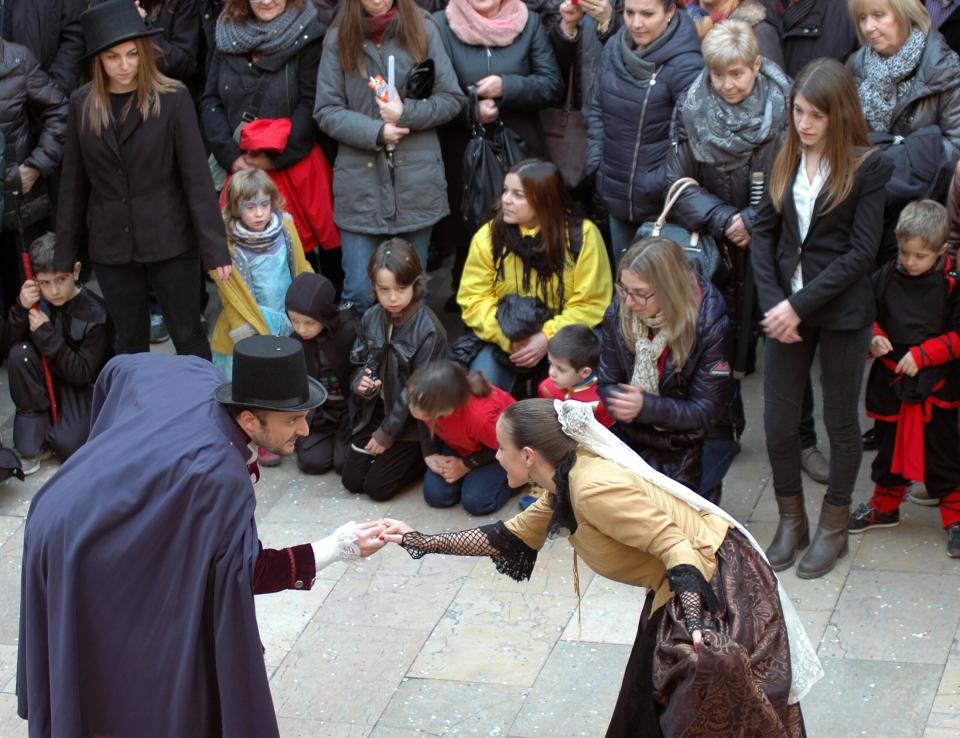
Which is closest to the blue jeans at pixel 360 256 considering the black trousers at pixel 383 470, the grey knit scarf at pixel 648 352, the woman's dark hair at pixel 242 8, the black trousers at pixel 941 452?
the black trousers at pixel 383 470

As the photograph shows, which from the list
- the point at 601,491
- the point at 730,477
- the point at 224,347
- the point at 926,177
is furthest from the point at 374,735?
the point at 926,177

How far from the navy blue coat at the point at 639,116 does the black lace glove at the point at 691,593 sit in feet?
8.87

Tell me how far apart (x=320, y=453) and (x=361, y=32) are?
6.42 ft

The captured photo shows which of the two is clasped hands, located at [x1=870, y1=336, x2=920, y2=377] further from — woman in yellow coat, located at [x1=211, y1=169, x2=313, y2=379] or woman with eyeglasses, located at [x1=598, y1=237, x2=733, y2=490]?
woman in yellow coat, located at [x1=211, y1=169, x2=313, y2=379]

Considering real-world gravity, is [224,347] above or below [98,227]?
below

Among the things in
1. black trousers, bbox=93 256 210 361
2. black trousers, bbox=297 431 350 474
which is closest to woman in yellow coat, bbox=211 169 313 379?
black trousers, bbox=93 256 210 361

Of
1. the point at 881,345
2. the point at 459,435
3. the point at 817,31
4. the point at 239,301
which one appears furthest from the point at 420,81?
the point at 881,345

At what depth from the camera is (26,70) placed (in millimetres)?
7027

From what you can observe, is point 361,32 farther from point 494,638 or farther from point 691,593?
point 691,593

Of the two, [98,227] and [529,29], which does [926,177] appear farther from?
[98,227]

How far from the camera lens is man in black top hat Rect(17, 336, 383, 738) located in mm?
3814

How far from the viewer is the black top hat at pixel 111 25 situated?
618 centimetres

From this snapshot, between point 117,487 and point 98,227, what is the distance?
10.1ft

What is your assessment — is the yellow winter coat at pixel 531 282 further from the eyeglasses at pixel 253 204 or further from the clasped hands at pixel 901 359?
the clasped hands at pixel 901 359
